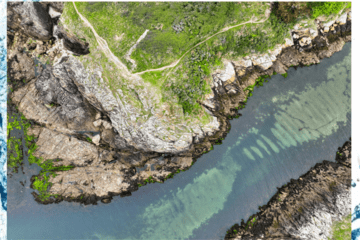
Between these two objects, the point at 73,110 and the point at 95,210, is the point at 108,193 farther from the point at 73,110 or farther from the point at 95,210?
the point at 73,110

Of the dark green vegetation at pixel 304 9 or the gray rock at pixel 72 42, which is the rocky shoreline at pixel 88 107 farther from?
the dark green vegetation at pixel 304 9

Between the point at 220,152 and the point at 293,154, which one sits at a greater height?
the point at 220,152

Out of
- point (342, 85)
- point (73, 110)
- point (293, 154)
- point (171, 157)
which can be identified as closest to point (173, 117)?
point (171, 157)

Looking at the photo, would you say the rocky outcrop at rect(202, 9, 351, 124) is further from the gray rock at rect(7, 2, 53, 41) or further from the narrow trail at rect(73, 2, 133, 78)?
the gray rock at rect(7, 2, 53, 41)

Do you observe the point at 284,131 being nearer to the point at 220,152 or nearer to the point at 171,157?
the point at 220,152

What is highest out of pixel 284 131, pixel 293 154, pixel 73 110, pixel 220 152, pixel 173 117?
pixel 73 110

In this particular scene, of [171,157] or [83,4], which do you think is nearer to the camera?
[83,4]

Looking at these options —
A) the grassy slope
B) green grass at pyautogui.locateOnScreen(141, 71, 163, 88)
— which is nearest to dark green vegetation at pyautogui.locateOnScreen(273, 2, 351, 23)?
the grassy slope
